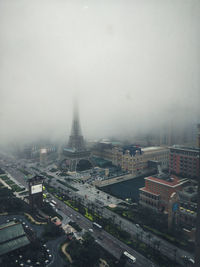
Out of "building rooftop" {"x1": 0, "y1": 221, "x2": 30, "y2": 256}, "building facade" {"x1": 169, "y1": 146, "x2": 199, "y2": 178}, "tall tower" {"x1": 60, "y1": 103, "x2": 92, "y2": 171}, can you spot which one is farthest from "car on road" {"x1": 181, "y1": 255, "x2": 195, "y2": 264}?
"tall tower" {"x1": 60, "y1": 103, "x2": 92, "y2": 171}

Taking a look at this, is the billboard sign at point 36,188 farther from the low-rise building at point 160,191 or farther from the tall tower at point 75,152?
the tall tower at point 75,152

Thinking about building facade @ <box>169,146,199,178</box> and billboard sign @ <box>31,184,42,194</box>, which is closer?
billboard sign @ <box>31,184,42,194</box>

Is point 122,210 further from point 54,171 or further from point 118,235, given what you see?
point 54,171

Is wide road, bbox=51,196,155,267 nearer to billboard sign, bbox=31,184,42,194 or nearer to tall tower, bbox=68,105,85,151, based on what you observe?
billboard sign, bbox=31,184,42,194

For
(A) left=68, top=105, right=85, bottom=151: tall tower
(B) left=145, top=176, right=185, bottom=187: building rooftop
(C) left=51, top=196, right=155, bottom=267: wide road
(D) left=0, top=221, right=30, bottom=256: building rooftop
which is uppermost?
(A) left=68, top=105, right=85, bottom=151: tall tower

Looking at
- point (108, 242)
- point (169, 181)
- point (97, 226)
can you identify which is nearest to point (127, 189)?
point (169, 181)

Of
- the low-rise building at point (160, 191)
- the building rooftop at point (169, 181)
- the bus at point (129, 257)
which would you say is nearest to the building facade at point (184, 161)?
the building rooftop at point (169, 181)

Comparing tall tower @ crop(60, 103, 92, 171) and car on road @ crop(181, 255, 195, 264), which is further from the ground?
tall tower @ crop(60, 103, 92, 171)
